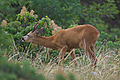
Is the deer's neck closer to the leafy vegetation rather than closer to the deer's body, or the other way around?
the deer's body

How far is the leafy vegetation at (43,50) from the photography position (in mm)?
2974

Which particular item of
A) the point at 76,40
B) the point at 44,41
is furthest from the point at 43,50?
the point at 76,40

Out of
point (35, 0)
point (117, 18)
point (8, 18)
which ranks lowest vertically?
point (117, 18)

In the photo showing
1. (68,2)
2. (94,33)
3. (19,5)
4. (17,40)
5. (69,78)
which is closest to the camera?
(69,78)

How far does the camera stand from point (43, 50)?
8.59 m

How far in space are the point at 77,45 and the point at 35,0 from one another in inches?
204

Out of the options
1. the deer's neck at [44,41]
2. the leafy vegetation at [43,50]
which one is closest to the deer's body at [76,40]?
the deer's neck at [44,41]

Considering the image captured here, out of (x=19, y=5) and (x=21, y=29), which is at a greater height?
(x=19, y=5)

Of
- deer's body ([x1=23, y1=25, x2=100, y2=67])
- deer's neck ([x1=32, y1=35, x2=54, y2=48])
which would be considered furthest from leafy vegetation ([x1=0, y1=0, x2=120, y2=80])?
deer's body ([x1=23, y1=25, x2=100, y2=67])

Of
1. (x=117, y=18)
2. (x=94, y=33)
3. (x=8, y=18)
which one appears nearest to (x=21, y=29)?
(x=8, y=18)

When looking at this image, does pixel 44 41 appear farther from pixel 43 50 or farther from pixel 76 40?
pixel 43 50

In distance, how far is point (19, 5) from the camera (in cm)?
1101

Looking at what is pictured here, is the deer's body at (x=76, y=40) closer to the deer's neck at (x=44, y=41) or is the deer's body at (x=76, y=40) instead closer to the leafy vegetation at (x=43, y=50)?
the deer's neck at (x=44, y=41)

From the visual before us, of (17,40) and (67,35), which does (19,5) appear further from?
(67,35)
